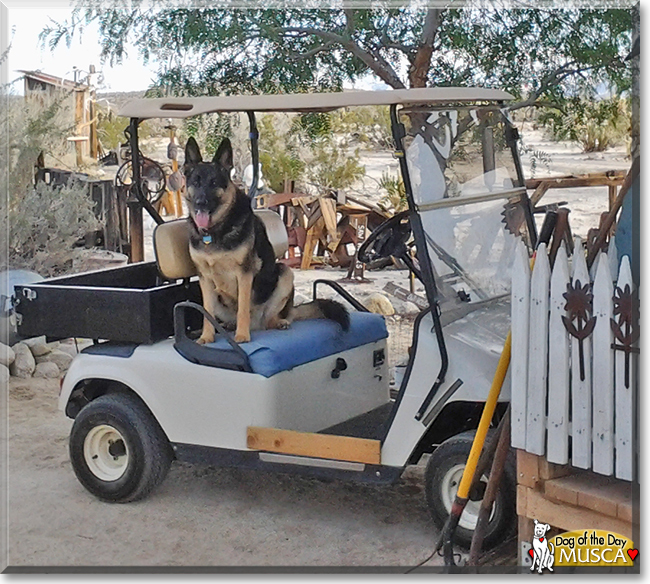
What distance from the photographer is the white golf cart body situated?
419cm

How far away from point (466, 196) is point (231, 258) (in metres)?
1.30

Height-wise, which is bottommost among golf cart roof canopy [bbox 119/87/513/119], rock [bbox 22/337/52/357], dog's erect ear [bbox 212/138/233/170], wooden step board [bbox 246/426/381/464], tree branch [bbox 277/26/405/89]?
rock [bbox 22/337/52/357]

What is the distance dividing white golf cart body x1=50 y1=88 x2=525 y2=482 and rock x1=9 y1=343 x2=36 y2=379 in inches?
107

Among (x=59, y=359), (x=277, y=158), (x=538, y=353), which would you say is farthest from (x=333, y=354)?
(x=277, y=158)

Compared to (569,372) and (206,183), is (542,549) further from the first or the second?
(206,183)

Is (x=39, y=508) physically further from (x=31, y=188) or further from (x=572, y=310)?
(x=31, y=188)

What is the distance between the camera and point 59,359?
7996mm

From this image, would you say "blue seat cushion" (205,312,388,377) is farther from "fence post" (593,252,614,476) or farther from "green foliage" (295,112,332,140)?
"green foliage" (295,112,332,140)

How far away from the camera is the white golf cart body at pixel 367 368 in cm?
419

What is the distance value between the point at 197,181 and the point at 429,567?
2.26 meters

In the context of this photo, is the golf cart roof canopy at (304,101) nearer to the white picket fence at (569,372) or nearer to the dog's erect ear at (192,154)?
the dog's erect ear at (192,154)

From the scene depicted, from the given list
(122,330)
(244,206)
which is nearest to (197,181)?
(244,206)

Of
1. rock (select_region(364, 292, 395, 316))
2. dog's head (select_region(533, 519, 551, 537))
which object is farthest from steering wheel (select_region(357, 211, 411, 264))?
rock (select_region(364, 292, 395, 316))

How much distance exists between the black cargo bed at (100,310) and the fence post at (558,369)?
2189mm
